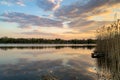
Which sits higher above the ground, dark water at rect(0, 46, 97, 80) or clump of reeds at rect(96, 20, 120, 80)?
clump of reeds at rect(96, 20, 120, 80)

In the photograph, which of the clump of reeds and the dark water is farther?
the clump of reeds

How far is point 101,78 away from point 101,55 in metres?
18.9

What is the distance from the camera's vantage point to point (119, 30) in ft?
97.2

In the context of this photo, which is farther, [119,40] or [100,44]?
[100,44]

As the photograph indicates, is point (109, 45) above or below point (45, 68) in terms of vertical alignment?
above

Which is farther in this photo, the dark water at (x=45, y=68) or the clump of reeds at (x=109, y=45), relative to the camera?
the clump of reeds at (x=109, y=45)

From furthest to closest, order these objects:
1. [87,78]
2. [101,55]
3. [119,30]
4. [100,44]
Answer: [100,44] → [101,55] → [119,30] → [87,78]

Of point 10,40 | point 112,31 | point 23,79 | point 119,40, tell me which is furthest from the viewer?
point 10,40

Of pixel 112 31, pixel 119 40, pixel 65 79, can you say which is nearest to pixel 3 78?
pixel 65 79

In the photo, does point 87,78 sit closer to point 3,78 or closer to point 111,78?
point 111,78

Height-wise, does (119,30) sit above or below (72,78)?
above

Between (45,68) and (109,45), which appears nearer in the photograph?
(45,68)

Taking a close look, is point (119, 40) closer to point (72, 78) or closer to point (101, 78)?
point (101, 78)

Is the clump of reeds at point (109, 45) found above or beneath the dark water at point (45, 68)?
above
